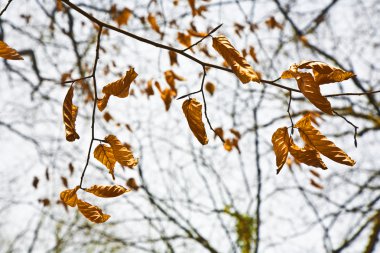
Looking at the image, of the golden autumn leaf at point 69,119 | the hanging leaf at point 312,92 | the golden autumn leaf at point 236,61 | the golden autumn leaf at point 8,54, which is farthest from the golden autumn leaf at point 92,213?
the hanging leaf at point 312,92

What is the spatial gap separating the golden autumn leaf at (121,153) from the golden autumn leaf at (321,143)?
0.57 metres

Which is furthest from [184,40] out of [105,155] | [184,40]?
[105,155]

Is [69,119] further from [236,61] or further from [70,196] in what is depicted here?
[236,61]

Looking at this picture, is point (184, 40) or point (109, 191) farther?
point (184, 40)

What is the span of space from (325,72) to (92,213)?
A: 2.86ft

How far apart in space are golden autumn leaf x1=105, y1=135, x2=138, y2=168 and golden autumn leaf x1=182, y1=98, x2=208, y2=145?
24 centimetres

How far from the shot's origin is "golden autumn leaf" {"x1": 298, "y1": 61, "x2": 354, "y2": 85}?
0.90 metres

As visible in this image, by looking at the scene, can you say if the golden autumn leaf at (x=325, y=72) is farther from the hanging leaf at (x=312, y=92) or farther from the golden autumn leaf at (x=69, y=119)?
the golden autumn leaf at (x=69, y=119)

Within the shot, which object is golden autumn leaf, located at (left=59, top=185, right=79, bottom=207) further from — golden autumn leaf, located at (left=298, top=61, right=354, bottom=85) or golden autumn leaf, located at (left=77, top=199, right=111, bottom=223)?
golden autumn leaf, located at (left=298, top=61, right=354, bottom=85)

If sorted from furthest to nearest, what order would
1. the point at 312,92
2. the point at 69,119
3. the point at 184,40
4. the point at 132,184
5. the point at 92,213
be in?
the point at 132,184 → the point at 184,40 → the point at 92,213 → the point at 69,119 → the point at 312,92

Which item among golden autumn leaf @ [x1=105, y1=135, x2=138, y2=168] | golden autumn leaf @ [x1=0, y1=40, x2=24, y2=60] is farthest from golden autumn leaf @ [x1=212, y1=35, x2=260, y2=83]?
golden autumn leaf @ [x1=0, y1=40, x2=24, y2=60]

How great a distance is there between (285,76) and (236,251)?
310 cm

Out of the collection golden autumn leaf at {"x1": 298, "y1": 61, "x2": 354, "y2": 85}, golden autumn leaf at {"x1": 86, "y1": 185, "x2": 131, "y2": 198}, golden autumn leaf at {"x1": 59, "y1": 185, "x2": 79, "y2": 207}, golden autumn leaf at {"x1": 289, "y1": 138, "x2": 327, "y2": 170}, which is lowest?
golden autumn leaf at {"x1": 59, "y1": 185, "x2": 79, "y2": 207}

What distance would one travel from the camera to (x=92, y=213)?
3.62 ft
